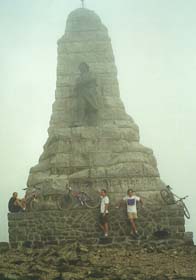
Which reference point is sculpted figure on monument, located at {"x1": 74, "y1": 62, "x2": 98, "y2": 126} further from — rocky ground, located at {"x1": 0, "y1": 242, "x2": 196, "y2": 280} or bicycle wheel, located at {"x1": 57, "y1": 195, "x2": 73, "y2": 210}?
rocky ground, located at {"x1": 0, "y1": 242, "x2": 196, "y2": 280}

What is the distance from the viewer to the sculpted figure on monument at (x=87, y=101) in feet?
59.3

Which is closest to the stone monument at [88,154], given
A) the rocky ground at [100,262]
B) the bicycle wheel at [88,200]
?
the bicycle wheel at [88,200]

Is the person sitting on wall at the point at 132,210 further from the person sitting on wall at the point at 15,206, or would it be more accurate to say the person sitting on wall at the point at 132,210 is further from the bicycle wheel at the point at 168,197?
the person sitting on wall at the point at 15,206

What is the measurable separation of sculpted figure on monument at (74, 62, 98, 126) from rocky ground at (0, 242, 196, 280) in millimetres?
5588

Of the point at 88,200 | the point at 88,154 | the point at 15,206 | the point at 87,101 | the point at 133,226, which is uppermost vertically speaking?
the point at 87,101

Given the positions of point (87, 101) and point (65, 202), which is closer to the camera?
point (65, 202)

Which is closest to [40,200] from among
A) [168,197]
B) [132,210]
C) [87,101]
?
[132,210]

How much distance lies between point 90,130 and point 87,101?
1.32m

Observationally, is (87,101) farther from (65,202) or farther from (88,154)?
(65,202)

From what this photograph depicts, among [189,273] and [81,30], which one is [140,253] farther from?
[81,30]

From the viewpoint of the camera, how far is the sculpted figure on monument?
1806 cm

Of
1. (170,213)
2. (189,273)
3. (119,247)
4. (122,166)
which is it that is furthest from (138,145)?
(189,273)

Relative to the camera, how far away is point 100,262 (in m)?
11.4

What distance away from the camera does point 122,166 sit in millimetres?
16484
